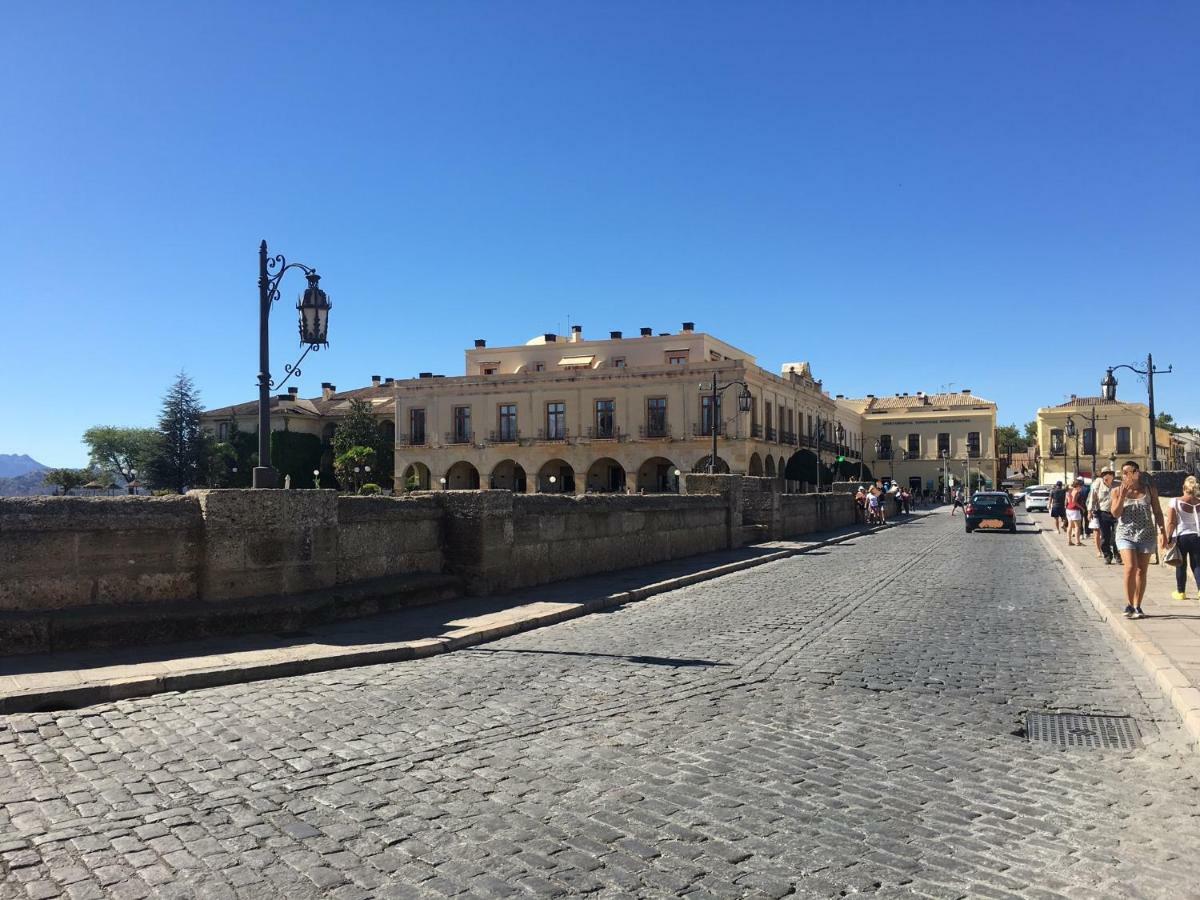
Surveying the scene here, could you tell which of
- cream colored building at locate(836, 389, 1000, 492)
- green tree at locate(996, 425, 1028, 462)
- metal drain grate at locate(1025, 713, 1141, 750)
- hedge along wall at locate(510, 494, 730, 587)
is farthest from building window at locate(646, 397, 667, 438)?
green tree at locate(996, 425, 1028, 462)

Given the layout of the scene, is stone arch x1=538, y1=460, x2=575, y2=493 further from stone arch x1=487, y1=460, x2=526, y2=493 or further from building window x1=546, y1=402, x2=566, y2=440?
stone arch x1=487, y1=460, x2=526, y2=493

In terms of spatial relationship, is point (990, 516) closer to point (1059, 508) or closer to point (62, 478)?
point (1059, 508)

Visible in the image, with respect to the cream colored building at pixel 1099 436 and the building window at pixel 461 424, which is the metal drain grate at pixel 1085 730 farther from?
the cream colored building at pixel 1099 436

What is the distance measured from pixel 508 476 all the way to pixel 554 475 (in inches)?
156

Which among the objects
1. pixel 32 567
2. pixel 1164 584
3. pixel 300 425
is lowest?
pixel 1164 584

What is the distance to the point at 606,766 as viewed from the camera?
16.3ft

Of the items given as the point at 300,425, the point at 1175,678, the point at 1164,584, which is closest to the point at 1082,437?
the point at 300,425

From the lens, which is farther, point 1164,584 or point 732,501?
point 732,501

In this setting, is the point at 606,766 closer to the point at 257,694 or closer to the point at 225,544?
the point at 257,694

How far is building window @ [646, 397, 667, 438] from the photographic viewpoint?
188 ft

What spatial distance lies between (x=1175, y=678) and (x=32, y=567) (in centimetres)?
917

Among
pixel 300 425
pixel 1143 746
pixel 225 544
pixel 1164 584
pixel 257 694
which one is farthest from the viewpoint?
pixel 300 425

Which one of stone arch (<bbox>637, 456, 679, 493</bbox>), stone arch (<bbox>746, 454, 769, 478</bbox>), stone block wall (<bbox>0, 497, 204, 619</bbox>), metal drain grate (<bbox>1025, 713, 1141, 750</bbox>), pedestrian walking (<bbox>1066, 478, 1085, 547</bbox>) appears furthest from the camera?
stone arch (<bbox>637, 456, 679, 493</bbox>)

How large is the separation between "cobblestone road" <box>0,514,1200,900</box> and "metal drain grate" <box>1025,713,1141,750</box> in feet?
0.41
